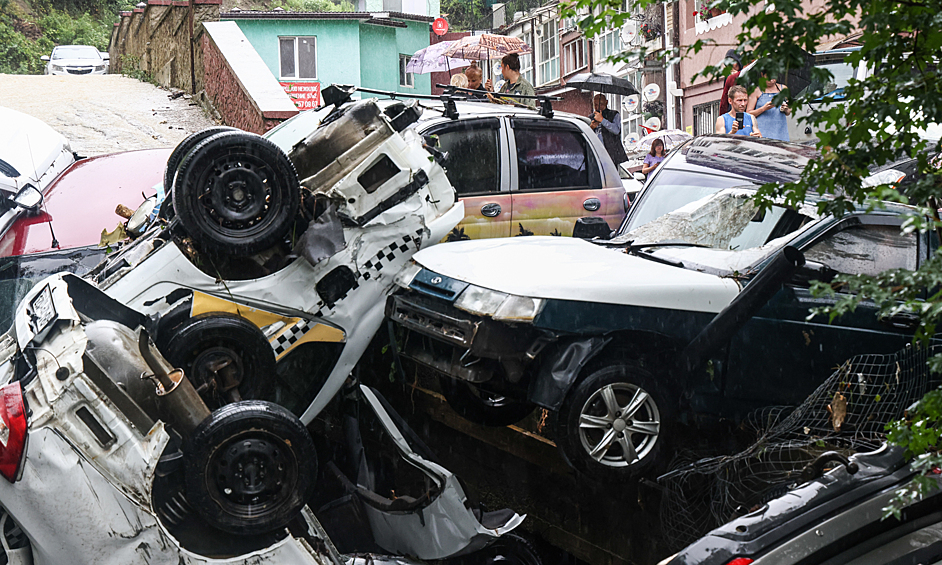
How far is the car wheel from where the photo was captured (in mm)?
5141

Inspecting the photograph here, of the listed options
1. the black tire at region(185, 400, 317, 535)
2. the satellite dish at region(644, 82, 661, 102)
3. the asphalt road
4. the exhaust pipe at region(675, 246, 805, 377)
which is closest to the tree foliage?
the exhaust pipe at region(675, 246, 805, 377)

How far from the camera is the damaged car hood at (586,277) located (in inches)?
178

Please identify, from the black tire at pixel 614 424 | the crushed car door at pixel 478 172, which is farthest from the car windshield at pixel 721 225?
the crushed car door at pixel 478 172

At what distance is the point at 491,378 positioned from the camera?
4.64 meters

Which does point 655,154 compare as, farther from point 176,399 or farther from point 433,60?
point 176,399

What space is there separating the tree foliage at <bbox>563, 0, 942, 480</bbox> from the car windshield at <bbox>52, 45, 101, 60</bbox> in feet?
96.4

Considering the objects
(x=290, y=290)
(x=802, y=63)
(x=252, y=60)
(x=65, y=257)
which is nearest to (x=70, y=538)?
(x=290, y=290)

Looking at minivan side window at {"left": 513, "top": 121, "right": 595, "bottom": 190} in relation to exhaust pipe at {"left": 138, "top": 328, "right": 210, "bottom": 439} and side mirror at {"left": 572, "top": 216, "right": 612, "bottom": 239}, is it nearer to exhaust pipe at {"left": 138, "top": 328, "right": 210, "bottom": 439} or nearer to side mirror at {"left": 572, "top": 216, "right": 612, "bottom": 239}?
side mirror at {"left": 572, "top": 216, "right": 612, "bottom": 239}

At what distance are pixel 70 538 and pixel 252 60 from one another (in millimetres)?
11629

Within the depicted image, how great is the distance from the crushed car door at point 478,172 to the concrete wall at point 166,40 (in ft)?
31.8

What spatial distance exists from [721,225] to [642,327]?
1.28m

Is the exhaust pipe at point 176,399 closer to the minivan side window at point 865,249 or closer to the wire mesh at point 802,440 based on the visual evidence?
the wire mesh at point 802,440

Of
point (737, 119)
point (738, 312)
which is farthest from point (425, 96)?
point (737, 119)

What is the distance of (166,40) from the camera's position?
58.6 ft
